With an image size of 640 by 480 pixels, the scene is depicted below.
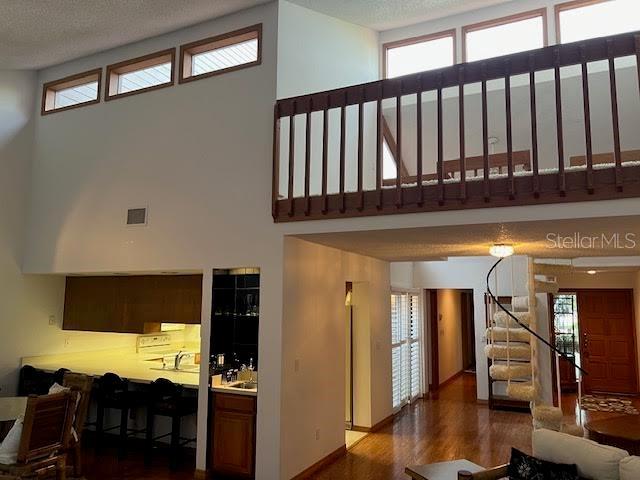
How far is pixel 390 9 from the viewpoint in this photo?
239 inches

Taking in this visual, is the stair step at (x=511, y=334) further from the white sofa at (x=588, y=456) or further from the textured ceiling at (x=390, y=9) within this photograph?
the textured ceiling at (x=390, y=9)

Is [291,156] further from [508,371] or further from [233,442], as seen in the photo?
[508,371]

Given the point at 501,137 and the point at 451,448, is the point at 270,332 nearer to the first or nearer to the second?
the point at 451,448

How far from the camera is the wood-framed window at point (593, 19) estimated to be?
559 centimetres

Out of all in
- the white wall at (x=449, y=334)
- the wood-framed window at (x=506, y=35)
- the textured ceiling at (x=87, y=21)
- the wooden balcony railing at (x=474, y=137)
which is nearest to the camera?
the wooden balcony railing at (x=474, y=137)

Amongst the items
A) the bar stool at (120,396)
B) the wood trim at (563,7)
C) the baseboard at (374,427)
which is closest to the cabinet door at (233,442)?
the bar stool at (120,396)

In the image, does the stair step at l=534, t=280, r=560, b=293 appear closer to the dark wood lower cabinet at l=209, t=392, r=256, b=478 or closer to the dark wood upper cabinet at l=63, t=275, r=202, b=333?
the dark wood lower cabinet at l=209, t=392, r=256, b=478

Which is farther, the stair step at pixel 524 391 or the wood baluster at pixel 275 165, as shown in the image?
the stair step at pixel 524 391

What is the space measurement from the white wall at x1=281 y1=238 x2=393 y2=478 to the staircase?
158 centimetres

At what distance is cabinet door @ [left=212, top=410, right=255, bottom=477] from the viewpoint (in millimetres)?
4711

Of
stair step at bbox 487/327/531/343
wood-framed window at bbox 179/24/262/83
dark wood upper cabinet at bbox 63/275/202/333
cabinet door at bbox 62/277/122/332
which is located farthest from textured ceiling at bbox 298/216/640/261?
cabinet door at bbox 62/277/122/332

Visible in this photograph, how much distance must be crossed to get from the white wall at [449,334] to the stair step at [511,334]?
9.68ft

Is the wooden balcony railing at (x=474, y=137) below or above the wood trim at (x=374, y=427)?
above

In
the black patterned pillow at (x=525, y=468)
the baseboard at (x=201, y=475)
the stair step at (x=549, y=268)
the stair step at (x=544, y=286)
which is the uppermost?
the stair step at (x=549, y=268)
